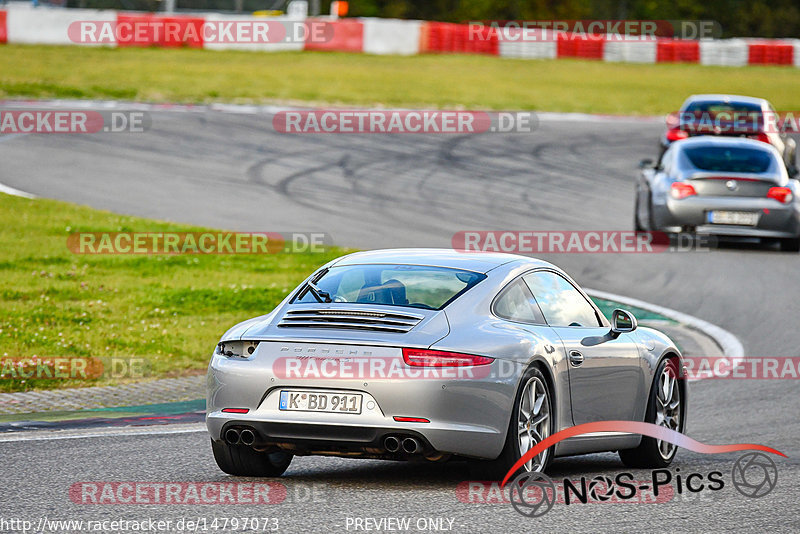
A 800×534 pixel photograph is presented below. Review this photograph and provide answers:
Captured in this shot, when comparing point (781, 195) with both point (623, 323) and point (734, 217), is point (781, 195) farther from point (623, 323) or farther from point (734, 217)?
point (623, 323)

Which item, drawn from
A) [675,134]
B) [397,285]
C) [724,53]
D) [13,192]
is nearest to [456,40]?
[724,53]

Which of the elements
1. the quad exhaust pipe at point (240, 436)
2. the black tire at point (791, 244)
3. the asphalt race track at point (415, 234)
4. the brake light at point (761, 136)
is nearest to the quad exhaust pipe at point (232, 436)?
the quad exhaust pipe at point (240, 436)

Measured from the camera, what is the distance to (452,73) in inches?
1549

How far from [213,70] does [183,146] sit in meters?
10.9

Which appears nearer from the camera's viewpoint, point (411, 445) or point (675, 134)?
point (411, 445)

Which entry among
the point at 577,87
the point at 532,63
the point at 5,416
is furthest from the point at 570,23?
the point at 5,416

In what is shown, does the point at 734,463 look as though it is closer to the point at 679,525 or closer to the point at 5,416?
the point at 679,525

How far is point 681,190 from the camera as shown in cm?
1939

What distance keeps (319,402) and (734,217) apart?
13452 mm

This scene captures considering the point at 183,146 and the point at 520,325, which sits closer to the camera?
A: the point at 520,325

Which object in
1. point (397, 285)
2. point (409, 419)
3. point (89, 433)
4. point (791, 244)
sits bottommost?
point (791, 244)

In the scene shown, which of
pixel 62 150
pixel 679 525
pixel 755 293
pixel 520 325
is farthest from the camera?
pixel 62 150

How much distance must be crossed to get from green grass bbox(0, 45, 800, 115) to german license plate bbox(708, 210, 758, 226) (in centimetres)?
1437

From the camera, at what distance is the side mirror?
8344 millimetres
